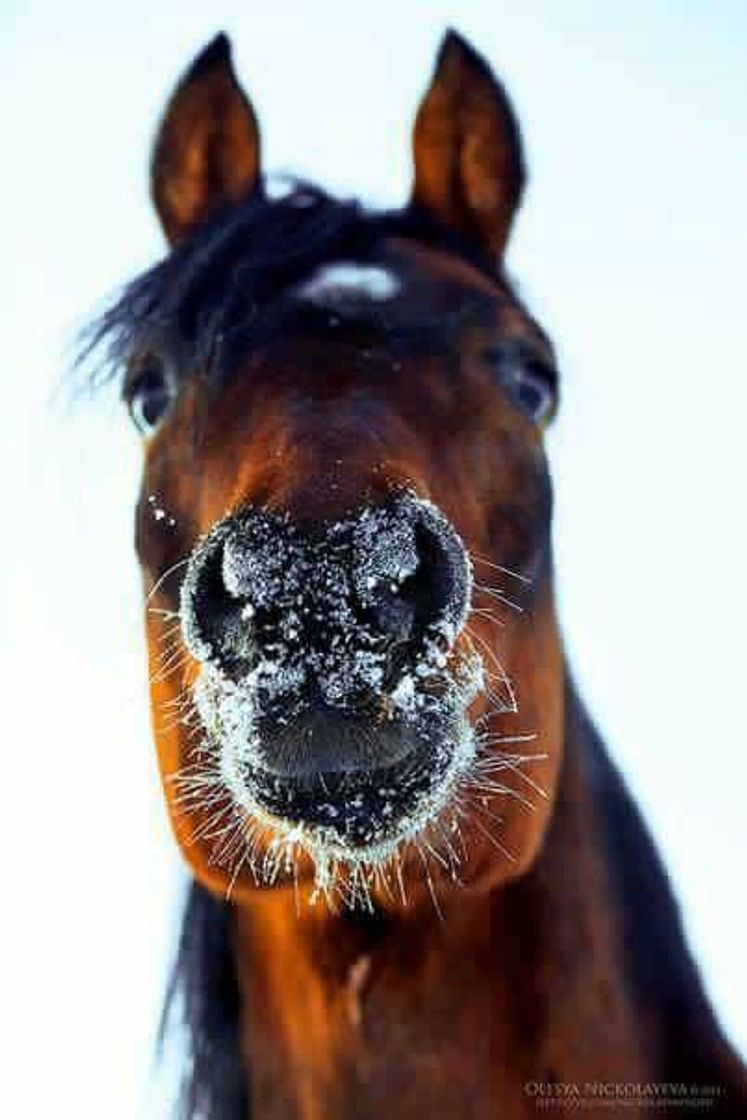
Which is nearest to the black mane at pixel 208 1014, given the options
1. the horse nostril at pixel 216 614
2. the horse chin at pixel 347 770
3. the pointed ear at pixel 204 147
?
the horse chin at pixel 347 770

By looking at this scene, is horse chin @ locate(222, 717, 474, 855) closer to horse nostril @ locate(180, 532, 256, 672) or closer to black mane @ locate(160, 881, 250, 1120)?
horse nostril @ locate(180, 532, 256, 672)

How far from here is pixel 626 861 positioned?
2.84m

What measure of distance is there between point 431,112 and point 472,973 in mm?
1942

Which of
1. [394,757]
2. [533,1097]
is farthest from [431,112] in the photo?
[533,1097]

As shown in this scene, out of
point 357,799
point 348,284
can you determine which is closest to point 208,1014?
point 357,799

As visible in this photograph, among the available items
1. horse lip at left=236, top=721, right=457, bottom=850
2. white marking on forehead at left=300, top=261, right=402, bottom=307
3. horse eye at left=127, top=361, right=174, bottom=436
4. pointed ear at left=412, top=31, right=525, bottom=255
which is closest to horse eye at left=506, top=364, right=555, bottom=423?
white marking on forehead at left=300, top=261, right=402, bottom=307

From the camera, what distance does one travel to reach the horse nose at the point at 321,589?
178 centimetres

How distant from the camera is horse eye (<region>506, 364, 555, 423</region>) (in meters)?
2.68

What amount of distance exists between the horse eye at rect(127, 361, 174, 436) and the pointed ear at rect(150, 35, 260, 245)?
0.52m

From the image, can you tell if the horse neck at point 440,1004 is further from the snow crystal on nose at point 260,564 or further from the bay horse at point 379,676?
the snow crystal on nose at point 260,564

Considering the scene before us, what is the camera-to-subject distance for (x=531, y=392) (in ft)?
8.98

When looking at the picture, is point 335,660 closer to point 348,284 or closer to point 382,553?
point 382,553

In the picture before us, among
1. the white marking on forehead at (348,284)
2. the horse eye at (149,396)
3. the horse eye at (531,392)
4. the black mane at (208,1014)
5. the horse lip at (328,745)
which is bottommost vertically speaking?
the black mane at (208,1014)

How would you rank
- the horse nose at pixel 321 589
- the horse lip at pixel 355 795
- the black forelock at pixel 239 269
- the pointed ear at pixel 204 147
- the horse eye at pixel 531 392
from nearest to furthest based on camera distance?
the horse nose at pixel 321 589, the horse lip at pixel 355 795, the black forelock at pixel 239 269, the horse eye at pixel 531 392, the pointed ear at pixel 204 147
